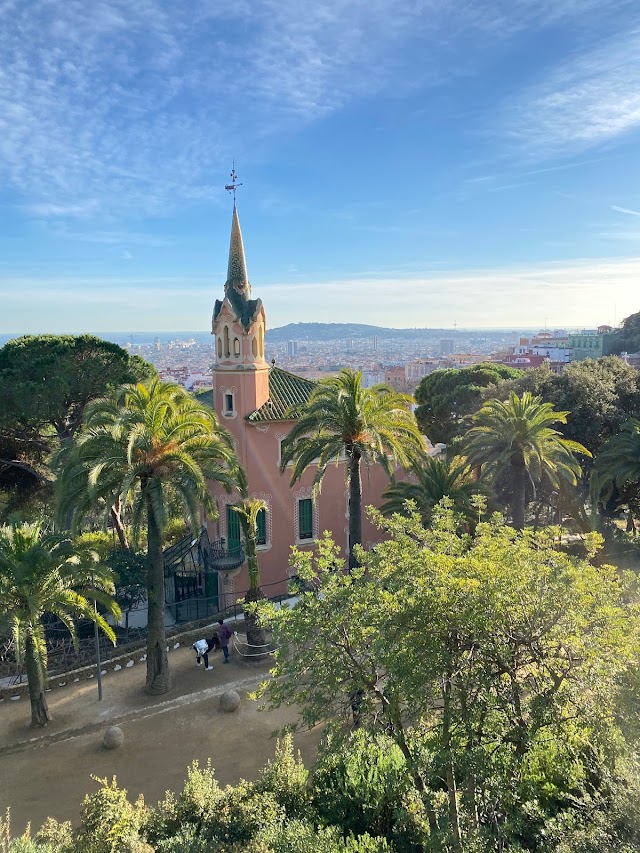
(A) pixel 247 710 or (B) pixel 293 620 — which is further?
(A) pixel 247 710

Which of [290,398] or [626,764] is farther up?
[290,398]

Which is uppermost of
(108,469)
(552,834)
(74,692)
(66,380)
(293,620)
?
(66,380)

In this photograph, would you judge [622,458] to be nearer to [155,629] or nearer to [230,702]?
[230,702]

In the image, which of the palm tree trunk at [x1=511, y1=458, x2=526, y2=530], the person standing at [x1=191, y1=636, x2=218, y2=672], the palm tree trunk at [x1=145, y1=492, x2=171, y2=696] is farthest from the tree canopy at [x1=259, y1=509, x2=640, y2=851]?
the palm tree trunk at [x1=511, y1=458, x2=526, y2=530]

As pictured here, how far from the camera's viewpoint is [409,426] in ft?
54.5

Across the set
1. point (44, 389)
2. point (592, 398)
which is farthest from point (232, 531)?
point (592, 398)

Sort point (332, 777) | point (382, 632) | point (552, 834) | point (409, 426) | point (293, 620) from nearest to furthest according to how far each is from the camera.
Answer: point (552, 834) < point (382, 632) < point (293, 620) < point (332, 777) < point (409, 426)

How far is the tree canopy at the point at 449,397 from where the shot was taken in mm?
32125

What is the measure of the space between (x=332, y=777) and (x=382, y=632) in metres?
3.39

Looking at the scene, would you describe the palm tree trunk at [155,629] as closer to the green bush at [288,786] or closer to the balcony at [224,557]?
the balcony at [224,557]

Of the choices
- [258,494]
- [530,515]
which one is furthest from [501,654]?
[530,515]

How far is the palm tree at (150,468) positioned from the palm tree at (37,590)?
3.04 ft

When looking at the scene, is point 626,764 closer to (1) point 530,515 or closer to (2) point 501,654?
(2) point 501,654

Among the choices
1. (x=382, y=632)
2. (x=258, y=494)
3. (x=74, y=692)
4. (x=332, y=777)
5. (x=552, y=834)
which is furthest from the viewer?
(x=258, y=494)
